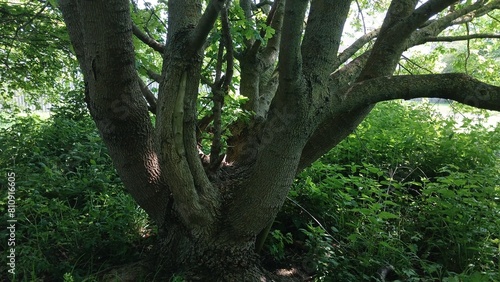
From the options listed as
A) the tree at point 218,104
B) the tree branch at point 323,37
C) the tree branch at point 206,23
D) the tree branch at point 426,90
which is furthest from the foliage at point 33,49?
the tree branch at point 426,90

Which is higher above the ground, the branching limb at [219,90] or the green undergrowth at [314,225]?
the branching limb at [219,90]

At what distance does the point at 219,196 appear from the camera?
247cm

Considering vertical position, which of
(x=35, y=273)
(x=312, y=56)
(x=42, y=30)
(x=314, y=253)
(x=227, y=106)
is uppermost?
Answer: (x=42, y=30)

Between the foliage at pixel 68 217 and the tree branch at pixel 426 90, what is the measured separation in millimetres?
1965

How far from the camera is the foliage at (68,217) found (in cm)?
250

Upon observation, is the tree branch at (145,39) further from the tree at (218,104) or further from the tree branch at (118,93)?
the tree branch at (118,93)

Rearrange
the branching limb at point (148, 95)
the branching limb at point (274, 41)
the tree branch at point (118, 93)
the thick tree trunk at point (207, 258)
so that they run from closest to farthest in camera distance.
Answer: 1. the tree branch at point (118, 93)
2. the thick tree trunk at point (207, 258)
3. the branching limb at point (148, 95)
4. the branching limb at point (274, 41)

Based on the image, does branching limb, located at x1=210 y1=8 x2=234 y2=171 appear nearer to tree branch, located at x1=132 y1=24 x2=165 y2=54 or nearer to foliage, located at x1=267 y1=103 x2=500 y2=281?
tree branch, located at x1=132 y1=24 x2=165 y2=54

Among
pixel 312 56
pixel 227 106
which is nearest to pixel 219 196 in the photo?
pixel 227 106

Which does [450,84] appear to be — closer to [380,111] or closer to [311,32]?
[311,32]

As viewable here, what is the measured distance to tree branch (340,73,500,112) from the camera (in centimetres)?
213

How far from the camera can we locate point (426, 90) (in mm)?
2293

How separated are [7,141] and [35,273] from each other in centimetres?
268

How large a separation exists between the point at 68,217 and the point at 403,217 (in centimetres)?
298
